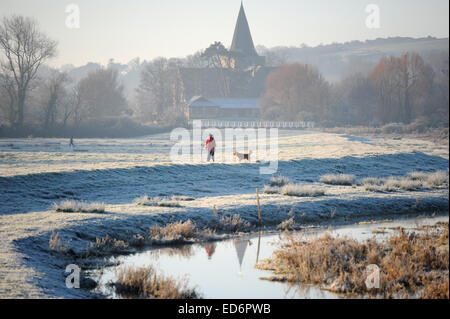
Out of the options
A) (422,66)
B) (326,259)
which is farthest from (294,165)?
(326,259)

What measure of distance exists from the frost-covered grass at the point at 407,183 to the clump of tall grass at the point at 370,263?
13037mm

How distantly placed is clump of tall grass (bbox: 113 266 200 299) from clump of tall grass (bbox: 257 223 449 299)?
10.7 feet

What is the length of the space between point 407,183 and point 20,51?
58.1 meters

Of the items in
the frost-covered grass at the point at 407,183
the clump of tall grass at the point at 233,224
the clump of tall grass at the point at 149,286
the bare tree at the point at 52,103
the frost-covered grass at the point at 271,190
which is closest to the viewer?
the clump of tall grass at the point at 149,286

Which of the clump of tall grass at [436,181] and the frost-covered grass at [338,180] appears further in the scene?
the frost-covered grass at [338,180]

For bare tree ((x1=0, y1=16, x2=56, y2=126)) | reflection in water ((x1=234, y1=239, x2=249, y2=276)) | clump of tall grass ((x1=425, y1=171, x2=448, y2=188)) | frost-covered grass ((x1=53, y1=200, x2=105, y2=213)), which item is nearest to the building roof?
bare tree ((x1=0, y1=16, x2=56, y2=126))

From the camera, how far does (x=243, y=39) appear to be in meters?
140

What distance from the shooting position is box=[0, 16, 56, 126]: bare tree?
71.1 metres

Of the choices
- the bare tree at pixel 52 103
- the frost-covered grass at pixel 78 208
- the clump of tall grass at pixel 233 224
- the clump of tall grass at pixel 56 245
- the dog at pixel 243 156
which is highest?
the bare tree at pixel 52 103

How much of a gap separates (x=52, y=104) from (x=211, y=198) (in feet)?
169

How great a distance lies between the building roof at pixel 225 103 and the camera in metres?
111

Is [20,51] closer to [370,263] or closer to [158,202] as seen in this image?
[158,202]

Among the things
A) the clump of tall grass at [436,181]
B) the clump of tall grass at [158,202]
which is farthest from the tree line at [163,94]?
the clump of tall grass at [158,202]

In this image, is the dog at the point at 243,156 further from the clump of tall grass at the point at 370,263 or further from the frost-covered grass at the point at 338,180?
the clump of tall grass at the point at 370,263
